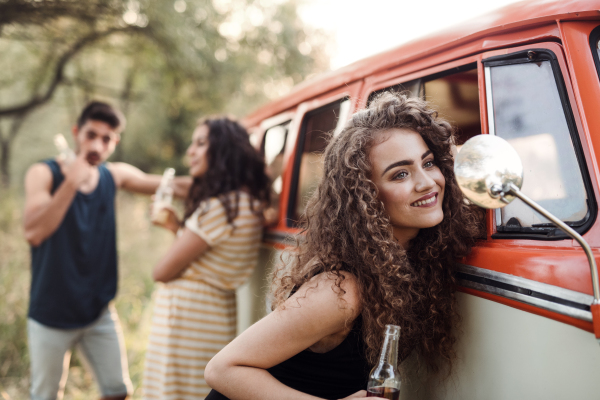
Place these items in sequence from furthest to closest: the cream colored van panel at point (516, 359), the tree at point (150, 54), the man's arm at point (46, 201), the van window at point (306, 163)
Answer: the tree at point (150, 54) < the van window at point (306, 163) < the man's arm at point (46, 201) < the cream colored van panel at point (516, 359)

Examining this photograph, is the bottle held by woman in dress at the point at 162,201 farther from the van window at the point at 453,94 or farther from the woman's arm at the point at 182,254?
the van window at the point at 453,94

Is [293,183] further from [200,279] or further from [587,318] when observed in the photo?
[587,318]

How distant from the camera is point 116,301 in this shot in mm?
6152

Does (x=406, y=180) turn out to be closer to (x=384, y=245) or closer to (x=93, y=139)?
(x=384, y=245)

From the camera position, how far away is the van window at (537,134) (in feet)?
5.33

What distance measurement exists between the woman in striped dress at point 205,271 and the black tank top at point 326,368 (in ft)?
4.70

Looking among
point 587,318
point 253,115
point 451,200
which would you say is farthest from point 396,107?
point 253,115

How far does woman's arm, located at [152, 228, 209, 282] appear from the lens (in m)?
3.01

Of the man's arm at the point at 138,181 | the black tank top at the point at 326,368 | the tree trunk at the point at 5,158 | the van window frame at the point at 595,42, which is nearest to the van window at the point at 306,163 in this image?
the man's arm at the point at 138,181

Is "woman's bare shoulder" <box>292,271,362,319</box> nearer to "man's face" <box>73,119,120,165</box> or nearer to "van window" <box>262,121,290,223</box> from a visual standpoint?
"van window" <box>262,121,290,223</box>

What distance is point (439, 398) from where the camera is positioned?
1814 millimetres

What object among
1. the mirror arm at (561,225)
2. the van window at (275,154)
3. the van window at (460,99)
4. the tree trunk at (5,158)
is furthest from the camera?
the tree trunk at (5,158)

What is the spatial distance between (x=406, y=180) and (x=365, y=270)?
0.35 metres

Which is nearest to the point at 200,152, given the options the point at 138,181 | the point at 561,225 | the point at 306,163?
the point at 306,163
